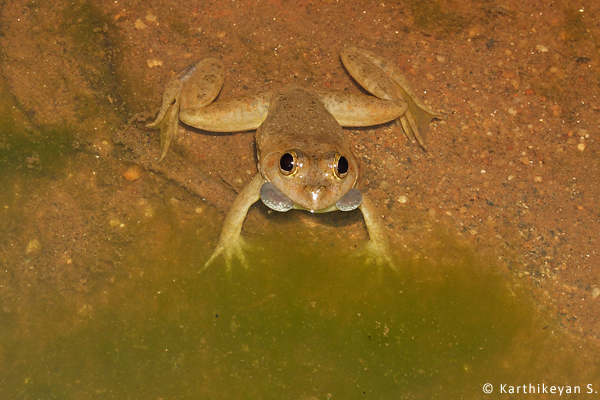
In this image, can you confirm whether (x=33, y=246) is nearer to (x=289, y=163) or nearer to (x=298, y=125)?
(x=289, y=163)

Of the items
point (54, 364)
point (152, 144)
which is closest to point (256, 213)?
point (152, 144)

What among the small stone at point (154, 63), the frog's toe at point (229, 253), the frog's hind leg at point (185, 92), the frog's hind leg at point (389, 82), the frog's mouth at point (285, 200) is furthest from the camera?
the small stone at point (154, 63)

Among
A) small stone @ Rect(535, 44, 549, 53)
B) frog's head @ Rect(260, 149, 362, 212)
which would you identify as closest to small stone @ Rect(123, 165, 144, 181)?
frog's head @ Rect(260, 149, 362, 212)

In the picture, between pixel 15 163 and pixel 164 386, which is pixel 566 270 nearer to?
pixel 164 386

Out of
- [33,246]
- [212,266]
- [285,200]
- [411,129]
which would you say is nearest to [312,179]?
[285,200]

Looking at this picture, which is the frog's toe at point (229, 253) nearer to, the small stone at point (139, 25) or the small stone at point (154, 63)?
the small stone at point (154, 63)

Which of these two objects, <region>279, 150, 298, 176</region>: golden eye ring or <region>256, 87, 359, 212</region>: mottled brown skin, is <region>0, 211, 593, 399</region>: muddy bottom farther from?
<region>279, 150, 298, 176</region>: golden eye ring

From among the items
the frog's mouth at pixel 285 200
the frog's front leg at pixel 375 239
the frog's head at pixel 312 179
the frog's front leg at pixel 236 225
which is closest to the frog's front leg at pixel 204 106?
the frog's front leg at pixel 236 225
